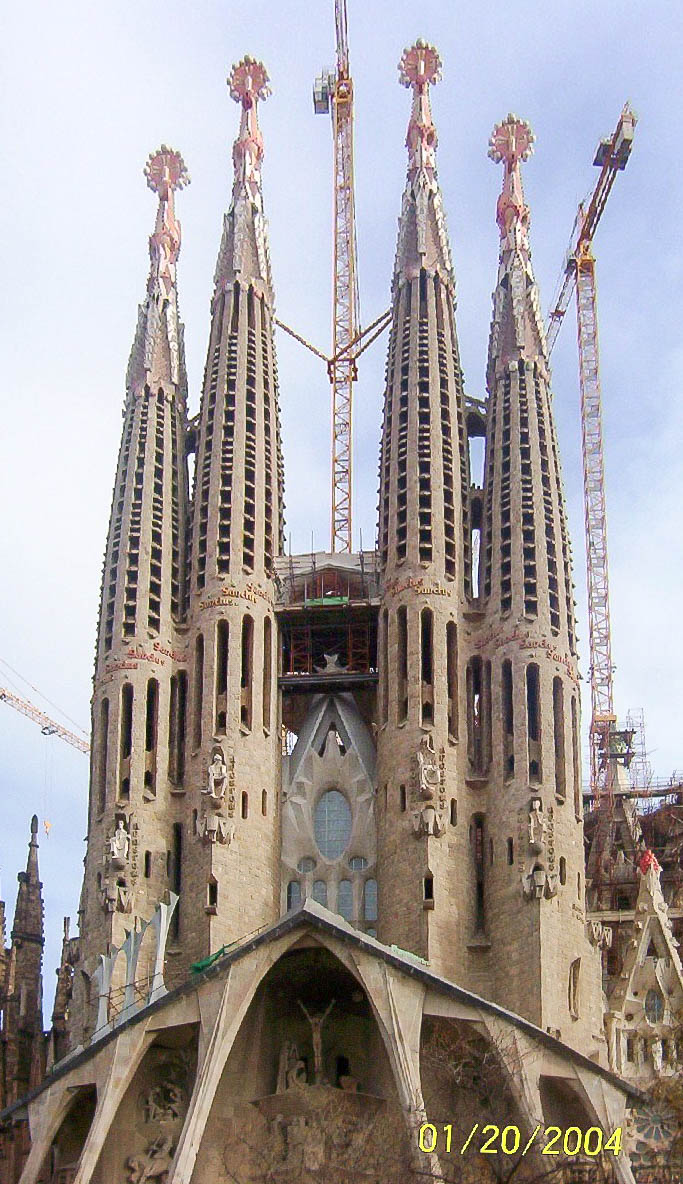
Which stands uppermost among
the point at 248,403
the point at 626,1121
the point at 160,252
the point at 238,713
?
the point at 160,252

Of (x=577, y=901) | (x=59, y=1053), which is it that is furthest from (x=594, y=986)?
(x=59, y=1053)

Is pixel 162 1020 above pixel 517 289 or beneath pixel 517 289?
beneath

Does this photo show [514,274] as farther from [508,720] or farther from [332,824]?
[332,824]

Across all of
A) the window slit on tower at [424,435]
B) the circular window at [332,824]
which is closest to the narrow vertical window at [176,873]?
the circular window at [332,824]

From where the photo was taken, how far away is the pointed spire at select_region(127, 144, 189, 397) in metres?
70.6

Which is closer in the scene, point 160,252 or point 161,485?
point 161,485

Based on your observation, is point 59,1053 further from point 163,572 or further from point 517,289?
point 517,289

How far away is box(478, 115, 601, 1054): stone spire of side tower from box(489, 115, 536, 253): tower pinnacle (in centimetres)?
113

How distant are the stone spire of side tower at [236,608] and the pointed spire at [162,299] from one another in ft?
4.85

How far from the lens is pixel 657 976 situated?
6350cm

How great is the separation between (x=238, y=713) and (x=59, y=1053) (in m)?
11.7

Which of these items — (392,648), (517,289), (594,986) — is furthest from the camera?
(517,289)

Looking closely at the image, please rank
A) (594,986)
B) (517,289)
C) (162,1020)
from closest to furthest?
(162,1020) → (594,986) → (517,289)
